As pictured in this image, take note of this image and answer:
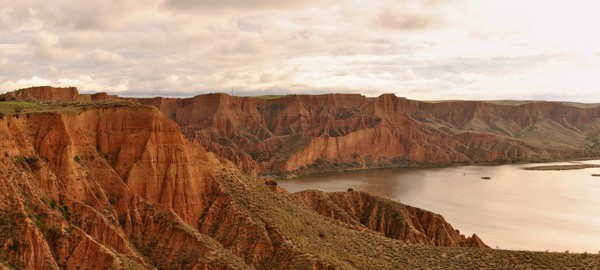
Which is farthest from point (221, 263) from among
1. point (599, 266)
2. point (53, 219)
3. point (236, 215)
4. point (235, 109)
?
point (235, 109)

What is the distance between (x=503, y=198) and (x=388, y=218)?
3769cm

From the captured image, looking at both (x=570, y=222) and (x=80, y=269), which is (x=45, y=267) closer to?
(x=80, y=269)

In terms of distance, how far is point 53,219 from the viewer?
3416 cm

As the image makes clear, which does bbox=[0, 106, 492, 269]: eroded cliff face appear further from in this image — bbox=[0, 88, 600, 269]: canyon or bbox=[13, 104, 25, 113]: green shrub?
bbox=[13, 104, 25, 113]: green shrub

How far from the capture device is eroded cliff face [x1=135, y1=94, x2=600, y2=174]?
15075 centimetres

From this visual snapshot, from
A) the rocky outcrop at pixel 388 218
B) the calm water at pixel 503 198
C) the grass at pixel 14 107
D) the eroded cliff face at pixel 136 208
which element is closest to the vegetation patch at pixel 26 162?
the eroded cliff face at pixel 136 208

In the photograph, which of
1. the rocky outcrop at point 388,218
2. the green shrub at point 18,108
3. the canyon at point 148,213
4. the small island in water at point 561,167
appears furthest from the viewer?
the small island in water at point 561,167

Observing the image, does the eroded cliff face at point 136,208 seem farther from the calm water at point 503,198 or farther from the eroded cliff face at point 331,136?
the eroded cliff face at point 331,136

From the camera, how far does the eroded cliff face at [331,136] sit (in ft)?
495

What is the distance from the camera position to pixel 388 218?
64312mm

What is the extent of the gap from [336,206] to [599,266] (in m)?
28.9

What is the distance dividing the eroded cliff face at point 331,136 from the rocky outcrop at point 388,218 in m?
69.0

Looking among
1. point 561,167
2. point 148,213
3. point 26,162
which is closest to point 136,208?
point 148,213

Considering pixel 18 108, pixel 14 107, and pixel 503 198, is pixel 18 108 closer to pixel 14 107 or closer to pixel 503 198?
pixel 14 107
